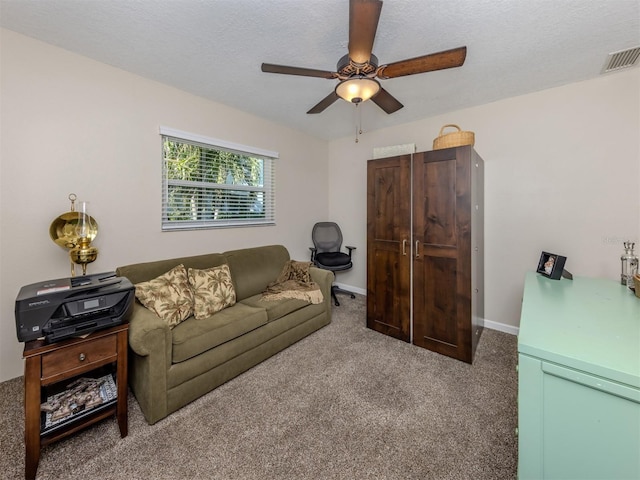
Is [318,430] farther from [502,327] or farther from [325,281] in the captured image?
[502,327]

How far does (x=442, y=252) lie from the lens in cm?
240

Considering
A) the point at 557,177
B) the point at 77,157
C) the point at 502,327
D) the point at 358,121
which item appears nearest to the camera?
the point at 77,157

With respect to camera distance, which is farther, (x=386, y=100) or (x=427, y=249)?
(x=427, y=249)

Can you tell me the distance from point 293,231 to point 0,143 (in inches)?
113

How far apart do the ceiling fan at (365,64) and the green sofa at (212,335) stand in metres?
1.86

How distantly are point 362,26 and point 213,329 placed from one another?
84.4 inches

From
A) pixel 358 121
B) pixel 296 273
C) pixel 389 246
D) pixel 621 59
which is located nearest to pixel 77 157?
pixel 296 273

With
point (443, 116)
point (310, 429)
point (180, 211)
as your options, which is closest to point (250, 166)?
point (180, 211)

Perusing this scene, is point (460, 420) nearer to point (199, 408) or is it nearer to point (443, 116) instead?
point (199, 408)

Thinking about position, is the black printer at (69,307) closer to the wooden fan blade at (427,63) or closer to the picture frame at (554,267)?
the wooden fan blade at (427,63)

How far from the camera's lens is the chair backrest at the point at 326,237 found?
161 inches

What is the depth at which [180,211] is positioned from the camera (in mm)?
2773

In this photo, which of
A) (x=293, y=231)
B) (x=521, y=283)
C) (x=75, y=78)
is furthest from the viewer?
(x=293, y=231)

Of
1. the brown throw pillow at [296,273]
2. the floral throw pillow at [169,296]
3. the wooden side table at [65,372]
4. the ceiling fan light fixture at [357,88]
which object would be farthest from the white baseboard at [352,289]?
the wooden side table at [65,372]
